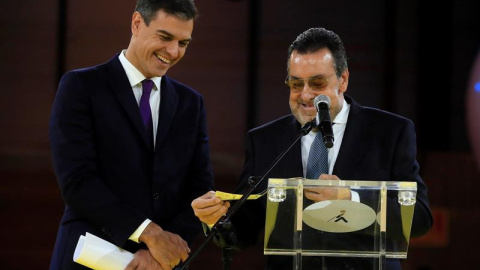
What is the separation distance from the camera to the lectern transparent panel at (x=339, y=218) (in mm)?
2018

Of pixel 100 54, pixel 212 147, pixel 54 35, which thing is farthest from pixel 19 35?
pixel 212 147

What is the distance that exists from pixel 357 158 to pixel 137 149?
2.51ft

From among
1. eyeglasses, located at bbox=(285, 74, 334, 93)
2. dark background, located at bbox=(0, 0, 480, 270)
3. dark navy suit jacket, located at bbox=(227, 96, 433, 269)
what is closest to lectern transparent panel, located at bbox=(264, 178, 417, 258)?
dark navy suit jacket, located at bbox=(227, 96, 433, 269)

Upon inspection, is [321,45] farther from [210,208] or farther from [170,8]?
[210,208]

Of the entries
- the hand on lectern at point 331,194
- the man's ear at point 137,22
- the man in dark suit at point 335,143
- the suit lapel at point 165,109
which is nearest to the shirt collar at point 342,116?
the man in dark suit at point 335,143

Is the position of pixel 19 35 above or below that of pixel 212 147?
above

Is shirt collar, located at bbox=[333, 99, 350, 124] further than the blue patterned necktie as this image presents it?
Yes

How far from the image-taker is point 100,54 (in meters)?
4.06

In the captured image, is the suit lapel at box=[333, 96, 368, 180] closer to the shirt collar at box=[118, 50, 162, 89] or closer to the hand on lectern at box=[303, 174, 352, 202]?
the hand on lectern at box=[303, 174, 352, 202]

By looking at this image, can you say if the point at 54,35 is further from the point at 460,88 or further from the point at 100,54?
the point at 460,88

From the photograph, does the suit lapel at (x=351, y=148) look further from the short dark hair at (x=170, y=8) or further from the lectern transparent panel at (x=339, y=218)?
the short dark hair at (x=170, y=8)

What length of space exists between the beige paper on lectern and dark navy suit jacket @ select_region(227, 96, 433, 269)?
41cm

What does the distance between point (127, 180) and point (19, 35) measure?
5.99 feet

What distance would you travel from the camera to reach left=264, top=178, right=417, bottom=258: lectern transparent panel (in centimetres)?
202
